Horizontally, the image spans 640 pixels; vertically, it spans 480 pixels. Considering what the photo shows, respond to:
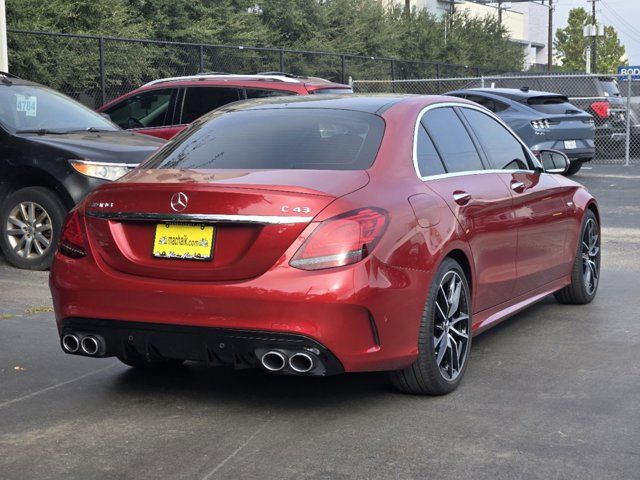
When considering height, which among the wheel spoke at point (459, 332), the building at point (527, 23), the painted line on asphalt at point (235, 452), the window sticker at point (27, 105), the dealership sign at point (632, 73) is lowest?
the painted line on asphalt at point (235, 452)

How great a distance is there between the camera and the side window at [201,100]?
14609 mm

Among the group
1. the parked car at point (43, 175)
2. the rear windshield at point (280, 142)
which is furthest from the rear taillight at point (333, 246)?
the parked car at point (43, 175)

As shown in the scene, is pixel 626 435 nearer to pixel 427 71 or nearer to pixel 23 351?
pixel 23 351

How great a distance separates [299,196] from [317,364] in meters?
0.76

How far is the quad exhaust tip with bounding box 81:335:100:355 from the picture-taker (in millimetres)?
5262

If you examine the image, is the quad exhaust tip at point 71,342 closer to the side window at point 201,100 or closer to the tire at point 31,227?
the tire at point 31,227

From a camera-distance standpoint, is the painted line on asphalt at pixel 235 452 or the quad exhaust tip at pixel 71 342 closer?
the painted line on asphalt at pixel 235 452

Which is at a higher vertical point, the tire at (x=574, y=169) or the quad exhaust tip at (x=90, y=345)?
the quad exhaust tip at (x=90, y=345)

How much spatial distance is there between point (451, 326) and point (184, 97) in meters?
9.64

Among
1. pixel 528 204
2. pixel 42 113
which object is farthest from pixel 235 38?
pixel 528 204

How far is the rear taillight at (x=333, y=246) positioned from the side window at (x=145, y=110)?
10111mm

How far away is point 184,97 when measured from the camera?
1471cm

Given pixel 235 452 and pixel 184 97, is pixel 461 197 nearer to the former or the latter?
pixel 235 452

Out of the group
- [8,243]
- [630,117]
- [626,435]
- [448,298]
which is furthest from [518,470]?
[630,117]
